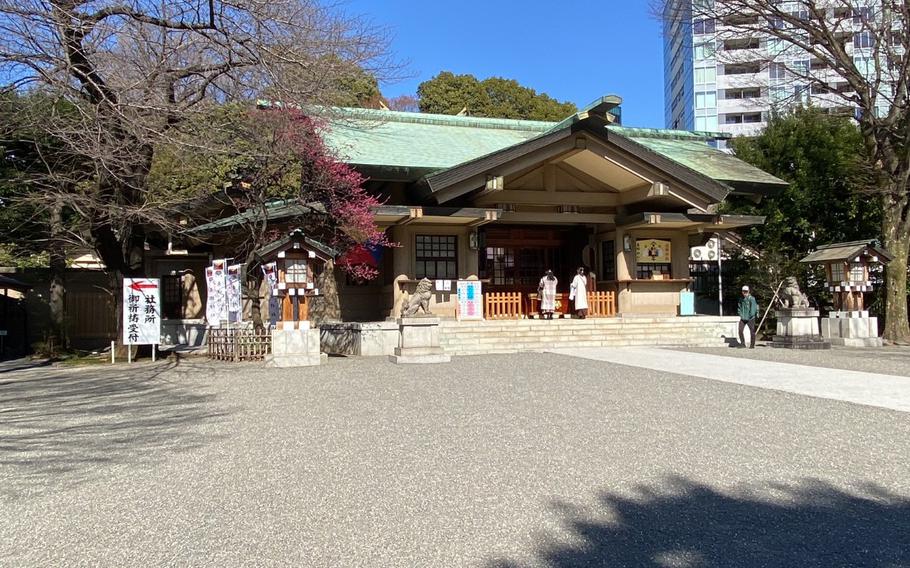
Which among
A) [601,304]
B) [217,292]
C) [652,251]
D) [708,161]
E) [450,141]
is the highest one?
[450,141]

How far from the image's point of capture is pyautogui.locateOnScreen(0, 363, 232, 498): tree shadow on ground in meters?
5.25

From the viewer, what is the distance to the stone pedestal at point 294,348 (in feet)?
41.5

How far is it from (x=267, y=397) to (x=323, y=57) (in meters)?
6.84

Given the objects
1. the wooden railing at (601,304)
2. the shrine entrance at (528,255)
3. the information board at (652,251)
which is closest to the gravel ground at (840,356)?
the wooden railing at (601,304)

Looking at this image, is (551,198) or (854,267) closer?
(854,267)

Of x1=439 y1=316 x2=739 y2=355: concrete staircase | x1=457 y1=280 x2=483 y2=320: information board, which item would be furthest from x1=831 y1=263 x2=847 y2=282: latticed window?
x1=457 y1=280 x2=483 y2=320: information board

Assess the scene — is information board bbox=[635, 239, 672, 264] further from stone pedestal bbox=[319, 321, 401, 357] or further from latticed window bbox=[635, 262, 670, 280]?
stone pedestal bbox=[319, 321, 401, 357]

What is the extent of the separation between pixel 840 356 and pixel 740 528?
459 inches

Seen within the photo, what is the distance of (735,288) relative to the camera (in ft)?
70.7

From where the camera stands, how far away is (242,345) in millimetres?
13852

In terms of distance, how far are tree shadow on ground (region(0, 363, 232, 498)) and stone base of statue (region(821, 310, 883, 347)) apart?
15.4 metres

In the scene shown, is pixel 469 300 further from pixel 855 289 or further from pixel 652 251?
pixel 855 289

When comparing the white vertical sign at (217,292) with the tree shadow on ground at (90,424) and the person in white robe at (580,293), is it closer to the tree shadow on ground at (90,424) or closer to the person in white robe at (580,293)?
the tree shadow on ground at (90,424)

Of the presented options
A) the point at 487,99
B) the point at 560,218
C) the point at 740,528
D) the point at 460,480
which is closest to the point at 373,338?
the point at 560,218
